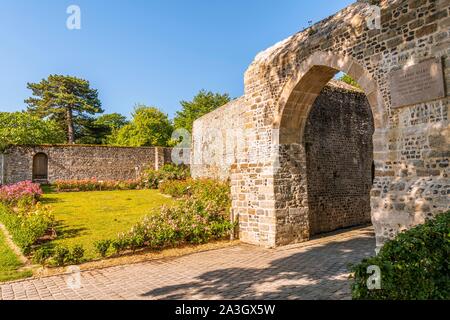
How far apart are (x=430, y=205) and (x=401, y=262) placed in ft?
9.61

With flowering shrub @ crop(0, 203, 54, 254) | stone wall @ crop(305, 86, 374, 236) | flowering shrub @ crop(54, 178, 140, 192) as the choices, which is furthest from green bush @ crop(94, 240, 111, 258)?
flowering shrub @ crop(54, 178, 140, 192)

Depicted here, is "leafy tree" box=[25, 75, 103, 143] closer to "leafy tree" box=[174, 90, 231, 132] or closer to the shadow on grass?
"leafy tree" box=[174, 90, 231, 132]

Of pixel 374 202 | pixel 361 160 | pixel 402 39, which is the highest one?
pixel 402 39

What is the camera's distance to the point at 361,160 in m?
13.3

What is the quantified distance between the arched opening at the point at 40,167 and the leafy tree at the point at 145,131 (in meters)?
15.6

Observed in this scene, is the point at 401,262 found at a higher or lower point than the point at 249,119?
lower

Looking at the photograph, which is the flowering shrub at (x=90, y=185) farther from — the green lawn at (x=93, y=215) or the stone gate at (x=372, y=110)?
the stone gate at (x=372, y=110)

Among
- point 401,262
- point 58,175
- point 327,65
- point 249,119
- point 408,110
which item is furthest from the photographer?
point 58,175

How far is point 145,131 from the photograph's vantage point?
1628 inches

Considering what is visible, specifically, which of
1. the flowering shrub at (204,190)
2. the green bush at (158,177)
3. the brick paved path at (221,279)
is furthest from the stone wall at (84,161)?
the brick paved path at (221,279)

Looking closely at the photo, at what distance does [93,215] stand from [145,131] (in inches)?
1126

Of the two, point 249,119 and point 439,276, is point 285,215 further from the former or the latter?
point 439,276

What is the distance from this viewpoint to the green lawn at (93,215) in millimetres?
10130

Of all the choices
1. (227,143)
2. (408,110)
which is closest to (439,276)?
(408,110)
